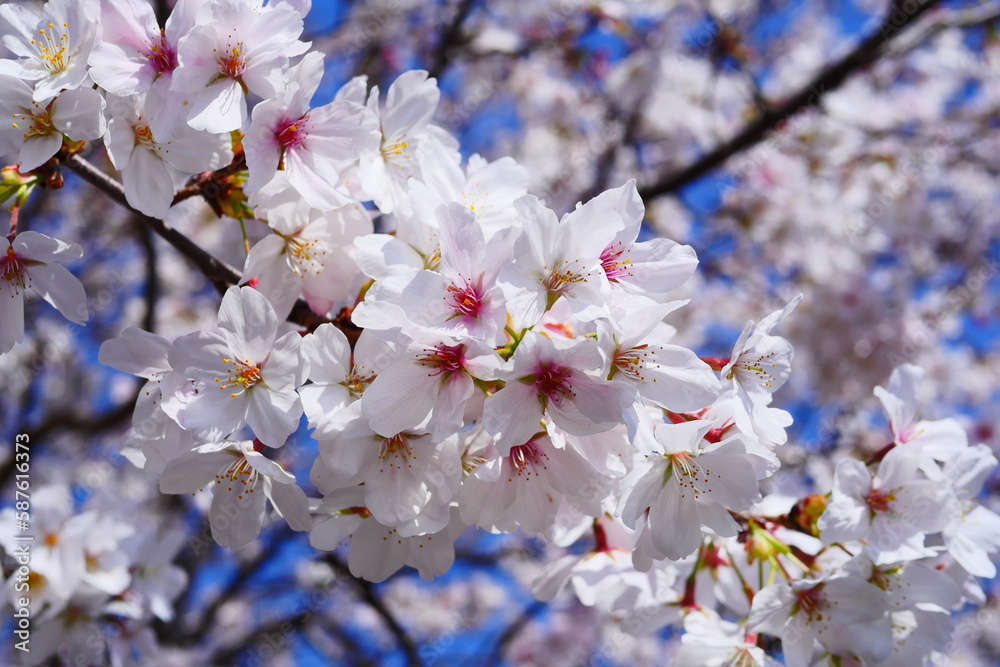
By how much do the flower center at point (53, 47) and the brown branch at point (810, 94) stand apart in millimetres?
3143

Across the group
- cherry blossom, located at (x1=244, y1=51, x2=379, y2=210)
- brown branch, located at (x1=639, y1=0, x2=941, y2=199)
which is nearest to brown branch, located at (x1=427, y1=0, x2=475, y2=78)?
brown branch, located at (x1=639, y1=0, x2=941, y2=199)

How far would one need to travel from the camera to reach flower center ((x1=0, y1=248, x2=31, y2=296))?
4.53ft

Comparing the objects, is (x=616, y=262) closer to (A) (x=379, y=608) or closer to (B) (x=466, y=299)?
(B) (x=466, y=299)

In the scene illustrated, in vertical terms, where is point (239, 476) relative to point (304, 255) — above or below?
below

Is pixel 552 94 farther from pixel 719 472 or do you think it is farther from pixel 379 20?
pixel 719 472

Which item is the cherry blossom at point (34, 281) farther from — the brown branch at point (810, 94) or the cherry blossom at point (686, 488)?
the brown branch at point (810, 94)

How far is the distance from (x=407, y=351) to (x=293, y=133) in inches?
20.6

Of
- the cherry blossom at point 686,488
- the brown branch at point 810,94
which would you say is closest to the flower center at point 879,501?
the cherry blossom at point 686,488

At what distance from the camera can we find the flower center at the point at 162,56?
1.35 metres

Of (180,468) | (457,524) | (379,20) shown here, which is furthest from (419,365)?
(379,20)

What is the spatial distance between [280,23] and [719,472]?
3.90ft

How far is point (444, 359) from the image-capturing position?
1.23 meters

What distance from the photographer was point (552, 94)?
7.09 m

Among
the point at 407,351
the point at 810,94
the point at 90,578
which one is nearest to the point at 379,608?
the point at 90,578
